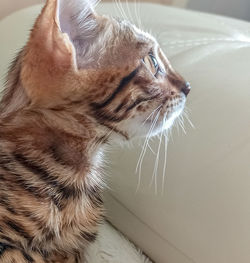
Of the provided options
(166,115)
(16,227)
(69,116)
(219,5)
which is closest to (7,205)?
(16,227)

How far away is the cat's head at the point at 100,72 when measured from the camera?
0.61m

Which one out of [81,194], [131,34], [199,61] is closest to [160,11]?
[199,61]

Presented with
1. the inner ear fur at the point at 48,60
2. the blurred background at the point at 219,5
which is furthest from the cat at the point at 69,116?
the blurred background at the point at 219,5

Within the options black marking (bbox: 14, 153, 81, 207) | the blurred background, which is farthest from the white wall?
black marking (bbox: 14, 153, 81, 207)

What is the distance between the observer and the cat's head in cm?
61

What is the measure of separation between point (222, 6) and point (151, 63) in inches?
41.4

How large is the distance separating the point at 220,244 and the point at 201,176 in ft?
0.33

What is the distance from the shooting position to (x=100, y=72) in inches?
26.0

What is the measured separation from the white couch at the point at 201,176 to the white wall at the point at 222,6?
766mm

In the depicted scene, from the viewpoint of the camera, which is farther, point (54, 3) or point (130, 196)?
point (130, 196)

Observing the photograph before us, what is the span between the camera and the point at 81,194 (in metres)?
0.75

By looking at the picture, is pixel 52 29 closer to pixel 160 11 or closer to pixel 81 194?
pixel 81 194

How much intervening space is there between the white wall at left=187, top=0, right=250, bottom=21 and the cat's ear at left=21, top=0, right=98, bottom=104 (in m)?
1.08

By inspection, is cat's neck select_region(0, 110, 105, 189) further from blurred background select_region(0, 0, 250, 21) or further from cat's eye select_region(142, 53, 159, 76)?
blurred background select_region(0, 0, 250, 21)
